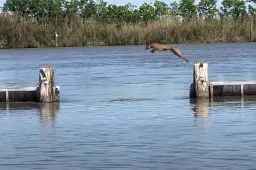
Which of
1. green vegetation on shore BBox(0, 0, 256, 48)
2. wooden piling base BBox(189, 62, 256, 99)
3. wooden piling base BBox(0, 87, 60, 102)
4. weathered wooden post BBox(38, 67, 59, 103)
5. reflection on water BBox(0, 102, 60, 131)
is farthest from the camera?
green vegetation on shore BBox(0, 0, 256, 48)

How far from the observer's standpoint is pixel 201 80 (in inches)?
773

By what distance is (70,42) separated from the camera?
56062mm

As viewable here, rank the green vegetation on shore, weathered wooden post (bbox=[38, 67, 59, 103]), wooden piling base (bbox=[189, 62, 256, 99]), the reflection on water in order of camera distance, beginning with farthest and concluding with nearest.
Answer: the green vegetation on shore, wooden piling base (bbox=[189, 62, 256, 99]), weathered wooden post (bbox=[38, 67, 59, 103]), the reflection on water

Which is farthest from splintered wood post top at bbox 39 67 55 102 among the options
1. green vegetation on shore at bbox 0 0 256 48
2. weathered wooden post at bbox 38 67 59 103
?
green vegetation on shore at bbox 0 0 256 48

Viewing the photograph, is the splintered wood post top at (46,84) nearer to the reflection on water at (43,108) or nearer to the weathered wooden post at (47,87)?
the weathered wooden post at (47,87)

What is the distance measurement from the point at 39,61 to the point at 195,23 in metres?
19.3

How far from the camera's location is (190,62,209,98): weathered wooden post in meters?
19.6

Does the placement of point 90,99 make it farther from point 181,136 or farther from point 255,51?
point 255,51

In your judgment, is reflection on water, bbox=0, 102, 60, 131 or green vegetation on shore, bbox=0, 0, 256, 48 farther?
green vegetation on shore, bbox=0, 0, 256, 48

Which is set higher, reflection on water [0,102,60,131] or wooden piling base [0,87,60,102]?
wooden piling base [0,87,60,102]

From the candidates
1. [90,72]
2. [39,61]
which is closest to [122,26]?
[39,61]

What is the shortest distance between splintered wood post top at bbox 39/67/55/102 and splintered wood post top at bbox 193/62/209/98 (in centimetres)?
332

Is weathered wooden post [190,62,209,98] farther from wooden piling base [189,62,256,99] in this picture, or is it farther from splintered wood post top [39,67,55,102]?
splintered wood post top [39,67,55,102]

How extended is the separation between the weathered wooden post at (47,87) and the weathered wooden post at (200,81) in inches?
128
